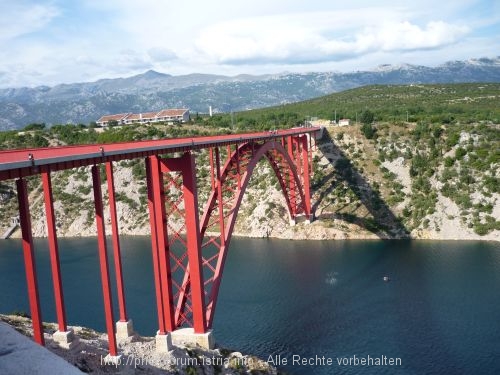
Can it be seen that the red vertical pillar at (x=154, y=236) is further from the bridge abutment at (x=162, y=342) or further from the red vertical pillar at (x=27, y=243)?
the red vertical pillar at (x=27, y=243)

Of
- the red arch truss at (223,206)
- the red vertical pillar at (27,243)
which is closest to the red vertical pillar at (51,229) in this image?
the red vertical pillar at (27,243)

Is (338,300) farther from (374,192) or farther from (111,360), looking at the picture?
(374,192)

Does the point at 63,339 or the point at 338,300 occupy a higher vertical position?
the point at 63,339

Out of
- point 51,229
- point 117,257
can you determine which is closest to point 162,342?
point 117,257

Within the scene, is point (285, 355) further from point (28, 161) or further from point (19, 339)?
point (19, 339)

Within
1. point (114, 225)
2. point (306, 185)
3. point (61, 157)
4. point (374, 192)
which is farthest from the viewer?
point (374, 192)

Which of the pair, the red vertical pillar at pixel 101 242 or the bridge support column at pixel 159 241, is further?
the bridge support column at pixel 159 241

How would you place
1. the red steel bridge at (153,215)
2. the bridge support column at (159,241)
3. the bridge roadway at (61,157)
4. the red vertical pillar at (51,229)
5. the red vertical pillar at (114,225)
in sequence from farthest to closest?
the bridge support column at (159,241) < the red vertical pillar at (114,225) < the red vertical pillar at (51,229) < the red steel bridge at (153,215) < the bridge roadway at (61,157)
